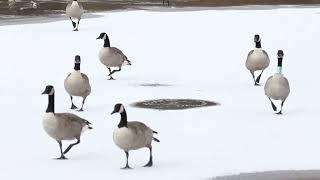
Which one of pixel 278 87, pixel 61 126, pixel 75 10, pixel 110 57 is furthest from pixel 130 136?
pixel 75 10

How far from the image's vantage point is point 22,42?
2191 centimetres

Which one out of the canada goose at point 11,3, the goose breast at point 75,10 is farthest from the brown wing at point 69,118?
the canada goose at point 11,3

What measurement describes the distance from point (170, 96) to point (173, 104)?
89cm

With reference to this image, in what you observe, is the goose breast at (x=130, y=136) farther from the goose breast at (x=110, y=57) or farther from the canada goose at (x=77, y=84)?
the goose breast at (x=110, y=57)

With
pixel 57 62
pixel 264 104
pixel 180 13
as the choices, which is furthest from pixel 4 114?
pixel 180 13

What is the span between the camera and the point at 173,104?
1266 cm

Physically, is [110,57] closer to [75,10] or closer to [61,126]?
[61,126]

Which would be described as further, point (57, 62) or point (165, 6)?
point (165, 6)

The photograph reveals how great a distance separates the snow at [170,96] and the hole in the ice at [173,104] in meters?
0.29

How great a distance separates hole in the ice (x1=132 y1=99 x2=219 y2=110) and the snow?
29 centimetres

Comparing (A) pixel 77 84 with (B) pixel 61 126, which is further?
(A) pixel 77 84

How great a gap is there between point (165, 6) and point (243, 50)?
1851 cm

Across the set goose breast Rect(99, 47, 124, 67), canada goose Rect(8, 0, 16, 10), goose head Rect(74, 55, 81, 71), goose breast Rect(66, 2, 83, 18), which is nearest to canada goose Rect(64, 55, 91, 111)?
goose head Rect(74, 55, 81, 71)

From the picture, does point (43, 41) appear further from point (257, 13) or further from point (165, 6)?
point (165, 6)
